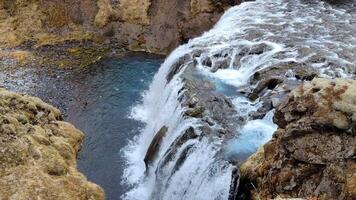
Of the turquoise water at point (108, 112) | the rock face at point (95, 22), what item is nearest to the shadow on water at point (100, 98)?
the turquoise water at point (108, 112)

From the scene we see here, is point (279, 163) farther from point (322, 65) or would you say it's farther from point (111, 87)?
point (111, 87)

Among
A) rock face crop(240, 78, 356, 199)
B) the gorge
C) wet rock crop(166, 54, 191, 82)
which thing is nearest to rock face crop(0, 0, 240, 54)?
the gorge

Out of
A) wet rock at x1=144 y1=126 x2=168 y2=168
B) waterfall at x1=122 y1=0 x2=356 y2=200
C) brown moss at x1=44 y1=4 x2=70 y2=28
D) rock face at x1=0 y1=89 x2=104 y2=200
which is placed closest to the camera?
rock face at x1=0 y1=89 x2=104 y2=200

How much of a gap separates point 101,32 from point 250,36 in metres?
15.5

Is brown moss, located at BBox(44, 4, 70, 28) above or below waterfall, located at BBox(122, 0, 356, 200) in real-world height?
below

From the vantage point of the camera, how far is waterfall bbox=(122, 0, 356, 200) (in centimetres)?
1866

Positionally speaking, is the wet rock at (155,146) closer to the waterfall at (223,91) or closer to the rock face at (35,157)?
the waterfall at (223,91)

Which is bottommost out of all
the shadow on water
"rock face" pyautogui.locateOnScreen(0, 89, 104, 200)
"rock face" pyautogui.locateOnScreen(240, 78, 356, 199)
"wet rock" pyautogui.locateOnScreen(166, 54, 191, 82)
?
the shadow on water

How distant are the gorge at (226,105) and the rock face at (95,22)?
0.40 metres

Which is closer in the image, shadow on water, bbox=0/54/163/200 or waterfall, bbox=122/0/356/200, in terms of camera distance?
waterfall, bbox=122/0/356/200

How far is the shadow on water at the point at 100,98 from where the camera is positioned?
23.8 meters

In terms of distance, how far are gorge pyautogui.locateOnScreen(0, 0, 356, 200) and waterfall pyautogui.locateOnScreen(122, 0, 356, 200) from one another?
0.20 feet

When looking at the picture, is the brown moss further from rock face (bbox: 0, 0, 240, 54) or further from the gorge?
the gorge

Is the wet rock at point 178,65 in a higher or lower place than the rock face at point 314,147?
lower
